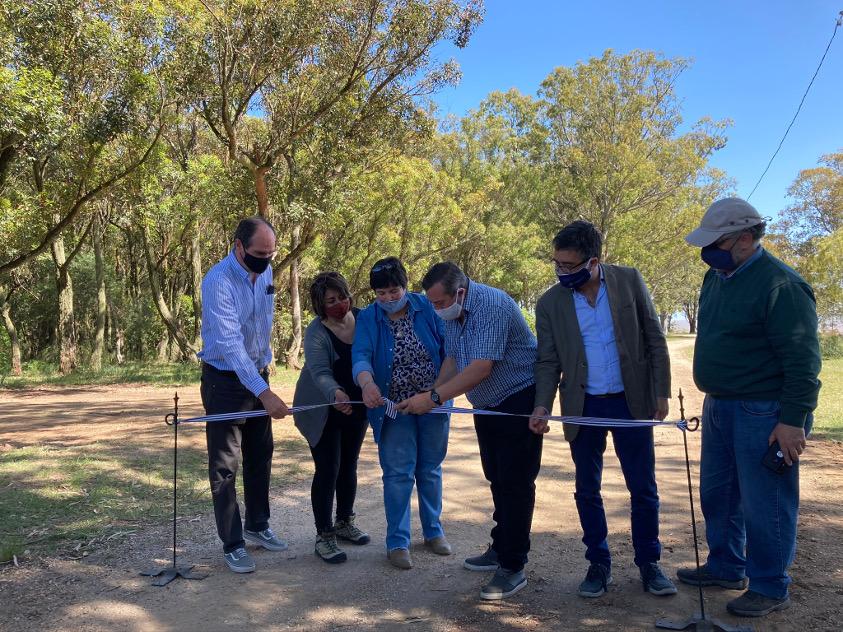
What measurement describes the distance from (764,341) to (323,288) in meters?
2.71

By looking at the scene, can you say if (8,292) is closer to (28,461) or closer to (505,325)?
(28,461)

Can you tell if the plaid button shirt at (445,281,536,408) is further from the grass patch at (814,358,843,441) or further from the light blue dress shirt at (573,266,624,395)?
the grass patch at (814,358,843,441)

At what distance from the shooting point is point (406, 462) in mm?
4656

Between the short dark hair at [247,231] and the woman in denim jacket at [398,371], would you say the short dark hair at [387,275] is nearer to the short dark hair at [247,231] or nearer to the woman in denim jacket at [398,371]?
the woman in denim jacket at [398,371]

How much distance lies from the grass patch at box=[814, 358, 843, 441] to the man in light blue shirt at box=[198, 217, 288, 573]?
28.9 ft

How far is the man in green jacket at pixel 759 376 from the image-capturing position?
3.56 m

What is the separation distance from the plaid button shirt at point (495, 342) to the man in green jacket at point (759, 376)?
101cm

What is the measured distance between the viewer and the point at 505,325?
4168 mm

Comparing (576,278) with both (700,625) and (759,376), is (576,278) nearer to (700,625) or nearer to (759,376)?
(759,376)

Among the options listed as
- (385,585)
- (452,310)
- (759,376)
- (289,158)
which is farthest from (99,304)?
(759,376)

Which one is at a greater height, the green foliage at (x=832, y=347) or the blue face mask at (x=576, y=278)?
the blue face mask at (x=576, y=278)

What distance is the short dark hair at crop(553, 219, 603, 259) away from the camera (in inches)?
156

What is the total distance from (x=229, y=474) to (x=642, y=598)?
104 inches

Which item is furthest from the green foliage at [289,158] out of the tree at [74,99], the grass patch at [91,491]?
the grass patch at [91,491]
